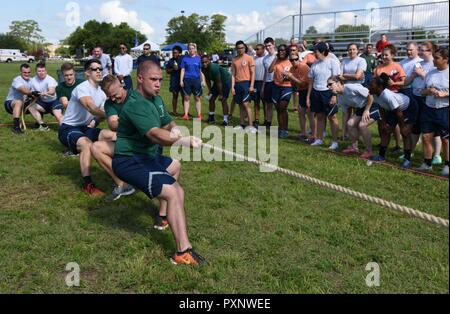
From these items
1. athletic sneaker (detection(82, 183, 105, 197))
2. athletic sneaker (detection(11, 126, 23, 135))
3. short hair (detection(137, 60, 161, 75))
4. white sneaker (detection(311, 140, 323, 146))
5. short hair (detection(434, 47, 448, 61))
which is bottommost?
athletic sneaker (detection(82, 183, 105, 197))

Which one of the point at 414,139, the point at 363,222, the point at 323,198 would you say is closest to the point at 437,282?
the point at 363,222

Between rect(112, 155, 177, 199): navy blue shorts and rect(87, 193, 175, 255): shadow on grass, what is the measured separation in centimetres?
63

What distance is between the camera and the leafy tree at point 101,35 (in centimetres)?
7968

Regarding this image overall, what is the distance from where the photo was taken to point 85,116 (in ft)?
21.8

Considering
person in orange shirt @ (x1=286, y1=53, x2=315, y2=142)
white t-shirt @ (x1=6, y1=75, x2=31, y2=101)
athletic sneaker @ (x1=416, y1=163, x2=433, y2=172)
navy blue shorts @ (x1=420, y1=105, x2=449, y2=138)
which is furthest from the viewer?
white t-shirt @ (x1=6, y1=75, x2=31, y2=101)

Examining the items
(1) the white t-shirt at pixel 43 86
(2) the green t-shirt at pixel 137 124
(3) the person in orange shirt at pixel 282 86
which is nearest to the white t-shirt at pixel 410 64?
(3) the person in orange shirt at pixel 282 86

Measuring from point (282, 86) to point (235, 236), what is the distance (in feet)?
18.1

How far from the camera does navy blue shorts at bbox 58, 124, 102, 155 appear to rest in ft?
20.6

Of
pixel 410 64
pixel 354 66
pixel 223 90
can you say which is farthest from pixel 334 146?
pixel 223 90

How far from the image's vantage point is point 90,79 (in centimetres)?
677

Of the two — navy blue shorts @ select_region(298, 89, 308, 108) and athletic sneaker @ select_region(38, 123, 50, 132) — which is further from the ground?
navy blue shorts @ select_region(298, 89, 308, 108)

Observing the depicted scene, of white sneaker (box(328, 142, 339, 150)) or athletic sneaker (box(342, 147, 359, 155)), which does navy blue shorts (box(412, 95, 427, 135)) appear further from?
white sneaker (box(328, 142, 339, 150))

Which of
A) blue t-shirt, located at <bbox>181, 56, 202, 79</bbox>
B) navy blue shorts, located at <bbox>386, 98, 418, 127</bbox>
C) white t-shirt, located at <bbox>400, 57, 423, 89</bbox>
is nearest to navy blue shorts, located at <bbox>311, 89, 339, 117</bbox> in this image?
navy blue shorts, located at <bbox>386, 98, 418, 127</bbox>
